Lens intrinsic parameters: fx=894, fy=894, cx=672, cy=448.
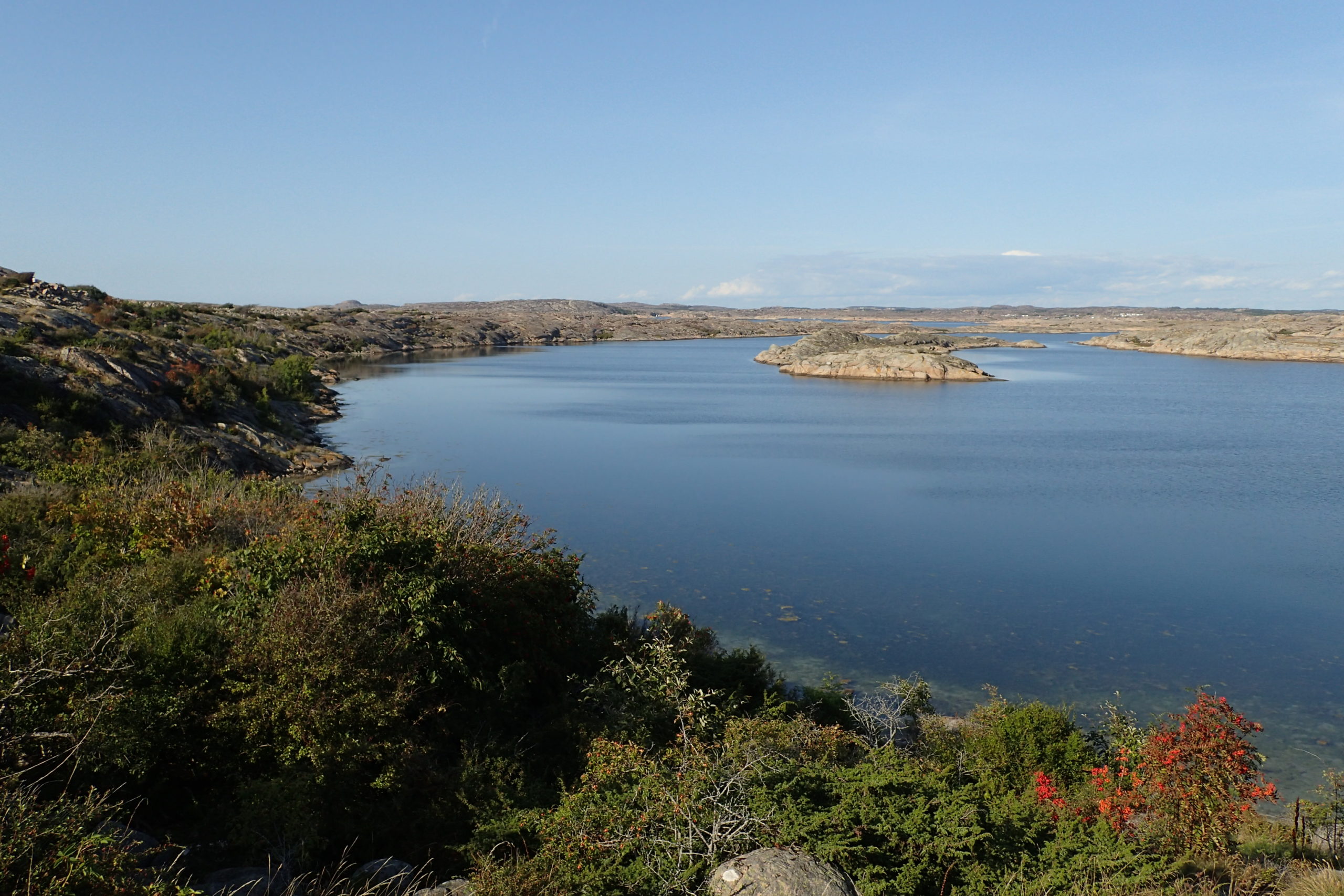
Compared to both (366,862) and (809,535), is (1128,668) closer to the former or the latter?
(809,535)

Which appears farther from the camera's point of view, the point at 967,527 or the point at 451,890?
the point at 967,527

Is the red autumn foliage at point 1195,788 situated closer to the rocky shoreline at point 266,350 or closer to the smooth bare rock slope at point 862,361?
the rocky shoreline at point 266,350

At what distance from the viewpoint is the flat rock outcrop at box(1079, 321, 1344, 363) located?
101m

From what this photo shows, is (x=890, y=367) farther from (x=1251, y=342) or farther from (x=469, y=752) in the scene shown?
(x=469, y=752)

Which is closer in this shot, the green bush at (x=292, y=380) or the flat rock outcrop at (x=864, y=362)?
the green bush at (x=292, y=380)

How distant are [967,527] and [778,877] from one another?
2020 cm

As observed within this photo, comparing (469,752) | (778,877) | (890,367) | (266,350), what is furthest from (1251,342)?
(778,877)

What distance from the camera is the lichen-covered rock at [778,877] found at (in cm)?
609

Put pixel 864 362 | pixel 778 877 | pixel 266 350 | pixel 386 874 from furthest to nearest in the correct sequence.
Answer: pixel 864 362, pixel 266 350, pixel 386 874, pixel 778 877

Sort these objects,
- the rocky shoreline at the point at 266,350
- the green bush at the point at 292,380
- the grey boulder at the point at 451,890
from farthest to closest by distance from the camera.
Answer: the green bush at the point at 292,380, the rocky shoreline at the point at 266,350, the grey boulder at the point at 451,890

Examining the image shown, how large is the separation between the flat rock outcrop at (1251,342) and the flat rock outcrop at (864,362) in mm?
45825

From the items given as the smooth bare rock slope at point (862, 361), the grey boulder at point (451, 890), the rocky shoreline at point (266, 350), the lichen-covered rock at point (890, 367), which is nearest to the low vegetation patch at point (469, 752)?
the grey boulder at point (451, 890)

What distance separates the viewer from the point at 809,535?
23688 millimetres

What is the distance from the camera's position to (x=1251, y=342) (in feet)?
347
